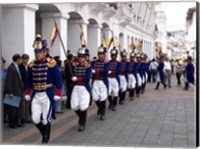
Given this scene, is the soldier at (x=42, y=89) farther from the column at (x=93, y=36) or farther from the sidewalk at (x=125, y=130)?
the column at (x=93, y=36)

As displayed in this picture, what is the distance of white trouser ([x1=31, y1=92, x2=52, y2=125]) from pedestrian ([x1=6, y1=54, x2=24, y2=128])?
61.1 inches

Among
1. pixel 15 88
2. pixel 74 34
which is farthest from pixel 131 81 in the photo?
pixel 15 88

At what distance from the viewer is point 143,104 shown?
12.7 meters

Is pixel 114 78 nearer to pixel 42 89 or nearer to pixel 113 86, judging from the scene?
pixel 113 86

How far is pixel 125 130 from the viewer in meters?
8.41

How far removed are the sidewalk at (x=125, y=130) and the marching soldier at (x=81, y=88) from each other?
18.0 inches

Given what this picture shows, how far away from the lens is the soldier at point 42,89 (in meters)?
6.88

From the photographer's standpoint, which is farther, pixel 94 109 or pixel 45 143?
pixel 94 109

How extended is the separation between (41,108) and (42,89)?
35cm

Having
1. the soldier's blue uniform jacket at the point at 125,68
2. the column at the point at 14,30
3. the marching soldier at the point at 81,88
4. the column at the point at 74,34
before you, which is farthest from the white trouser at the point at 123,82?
the marching soldier at the point at 81,88

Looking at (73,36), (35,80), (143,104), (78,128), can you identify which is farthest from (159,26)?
(35,80)

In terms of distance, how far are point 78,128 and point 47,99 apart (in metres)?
1.87

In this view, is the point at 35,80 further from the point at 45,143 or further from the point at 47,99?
the point at 45,143

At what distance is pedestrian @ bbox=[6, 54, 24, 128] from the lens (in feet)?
27.3
